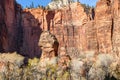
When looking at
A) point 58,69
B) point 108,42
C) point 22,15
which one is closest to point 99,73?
point 58,69

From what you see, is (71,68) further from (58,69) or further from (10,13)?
(10,13)

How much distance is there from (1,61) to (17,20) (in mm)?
65731

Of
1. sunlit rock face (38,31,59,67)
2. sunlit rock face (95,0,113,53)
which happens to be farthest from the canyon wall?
sunlit rock face (38,31,59,67)

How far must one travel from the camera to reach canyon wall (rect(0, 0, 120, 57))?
109 m

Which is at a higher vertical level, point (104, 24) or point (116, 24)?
point (116, 24)

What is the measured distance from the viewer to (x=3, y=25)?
115 metres

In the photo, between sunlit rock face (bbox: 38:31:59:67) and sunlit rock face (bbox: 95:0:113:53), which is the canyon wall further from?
sunlit rock face (bbox: 38:31:59:67)

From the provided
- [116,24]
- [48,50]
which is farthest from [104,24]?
[48,50]

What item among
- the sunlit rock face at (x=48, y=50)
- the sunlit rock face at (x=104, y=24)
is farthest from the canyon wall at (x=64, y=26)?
the sunlit rock face at (x=48, y=50)

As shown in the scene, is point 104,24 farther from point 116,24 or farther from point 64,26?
point 64,26

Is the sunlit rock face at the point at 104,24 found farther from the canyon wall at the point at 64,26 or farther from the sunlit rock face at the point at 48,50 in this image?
the sunlit rock face at the point at 48,50

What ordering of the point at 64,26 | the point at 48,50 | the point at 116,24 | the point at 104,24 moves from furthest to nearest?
1. the point at 64,26
2. the point at 104,24
3. the point at 116,24
4. the point at 48,50

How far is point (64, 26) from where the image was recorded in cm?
13275

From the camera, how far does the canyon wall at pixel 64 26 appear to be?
109 meters
